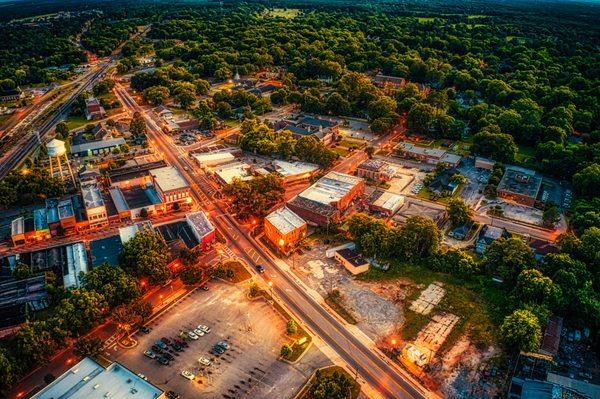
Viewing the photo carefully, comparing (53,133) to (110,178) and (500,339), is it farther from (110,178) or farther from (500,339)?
(500,339)

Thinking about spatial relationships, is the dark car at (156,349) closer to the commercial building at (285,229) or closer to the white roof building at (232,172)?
the commercial building at (285,229)

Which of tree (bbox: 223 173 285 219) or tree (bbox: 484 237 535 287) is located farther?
tree (bbox: 223 173 285 219)

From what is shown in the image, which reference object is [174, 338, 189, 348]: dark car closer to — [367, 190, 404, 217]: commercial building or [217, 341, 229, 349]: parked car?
[217, 341, 229, 349]: parked car

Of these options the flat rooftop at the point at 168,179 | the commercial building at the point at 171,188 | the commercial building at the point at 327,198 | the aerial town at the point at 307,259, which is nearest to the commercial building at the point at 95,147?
the aerial town at the point at 307,259

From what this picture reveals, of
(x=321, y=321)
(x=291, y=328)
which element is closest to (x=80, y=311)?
(x=291, y=328)

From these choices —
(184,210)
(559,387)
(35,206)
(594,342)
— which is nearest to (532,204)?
(594,342)

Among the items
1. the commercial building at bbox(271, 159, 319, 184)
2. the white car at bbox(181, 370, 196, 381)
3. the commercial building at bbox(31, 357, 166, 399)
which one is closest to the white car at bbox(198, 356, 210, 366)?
the white car at bbox(181, 370, 196, 381)
